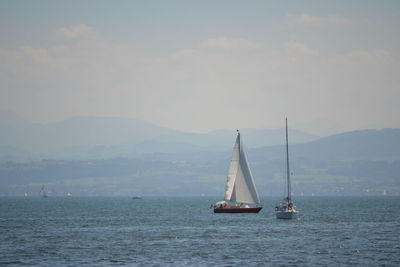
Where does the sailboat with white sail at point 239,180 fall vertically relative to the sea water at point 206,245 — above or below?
above

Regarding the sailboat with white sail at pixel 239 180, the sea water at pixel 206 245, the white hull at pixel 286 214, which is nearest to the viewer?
the sea water at pixel 206 245

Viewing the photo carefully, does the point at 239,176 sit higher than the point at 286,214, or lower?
higher

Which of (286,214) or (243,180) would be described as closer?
(286,214)

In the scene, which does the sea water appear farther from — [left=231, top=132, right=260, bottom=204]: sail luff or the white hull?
[left=231, top=132, right=260, bottom=204]: sail luff

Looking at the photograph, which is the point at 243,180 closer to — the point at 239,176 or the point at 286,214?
the point at 239,176

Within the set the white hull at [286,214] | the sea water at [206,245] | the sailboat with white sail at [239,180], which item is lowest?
the sea water at [206,245]

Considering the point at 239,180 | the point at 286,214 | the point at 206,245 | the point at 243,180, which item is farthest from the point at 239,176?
the point at 206,245

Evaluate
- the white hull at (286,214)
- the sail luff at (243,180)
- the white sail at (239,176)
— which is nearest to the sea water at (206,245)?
the white hull at (286,214)

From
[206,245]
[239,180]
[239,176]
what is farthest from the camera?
[239,176]

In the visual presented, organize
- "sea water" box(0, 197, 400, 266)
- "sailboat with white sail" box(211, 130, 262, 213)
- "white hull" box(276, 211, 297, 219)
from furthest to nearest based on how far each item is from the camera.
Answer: "sailboat with white sail" box(211, 130, 262, 213) → "white hull" box(276, 211, 297, 219) → "sea water" box(0, 197, 400, 266)

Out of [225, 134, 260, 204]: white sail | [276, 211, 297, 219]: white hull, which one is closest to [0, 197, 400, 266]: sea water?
[276, 211, 297, 219]: white hull

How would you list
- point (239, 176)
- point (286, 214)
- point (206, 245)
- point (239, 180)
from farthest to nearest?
point (239, 176), point (239, 180), point (286, 214), point (206, 245)

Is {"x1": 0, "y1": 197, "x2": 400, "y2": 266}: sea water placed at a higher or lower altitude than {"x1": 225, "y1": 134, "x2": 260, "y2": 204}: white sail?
lower

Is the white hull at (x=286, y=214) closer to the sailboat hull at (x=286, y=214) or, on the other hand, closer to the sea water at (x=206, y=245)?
the sailboat hull at (x=286, y=214)
